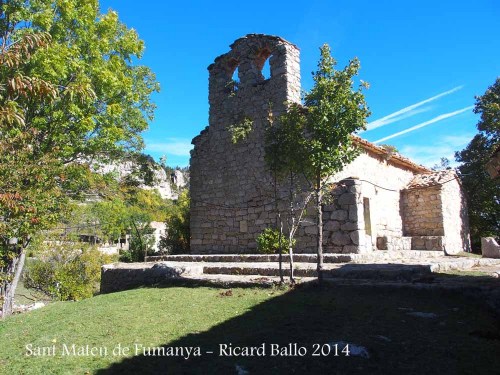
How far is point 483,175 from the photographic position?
67.3 ft

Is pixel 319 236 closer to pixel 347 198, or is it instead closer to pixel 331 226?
pixel 347 198

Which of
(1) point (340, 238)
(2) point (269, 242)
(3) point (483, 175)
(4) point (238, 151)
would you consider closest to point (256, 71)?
(4) point (238, 151)

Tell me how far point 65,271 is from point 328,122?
14.0m

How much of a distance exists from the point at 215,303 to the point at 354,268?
3.29 meters

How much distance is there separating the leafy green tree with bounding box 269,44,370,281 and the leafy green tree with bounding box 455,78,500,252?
15103 millimetres

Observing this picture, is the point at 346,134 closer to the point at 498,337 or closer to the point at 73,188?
the point at 498,337

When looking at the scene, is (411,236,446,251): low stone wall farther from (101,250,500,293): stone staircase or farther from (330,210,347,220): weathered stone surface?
(330,210,347,220): weathered stone surface

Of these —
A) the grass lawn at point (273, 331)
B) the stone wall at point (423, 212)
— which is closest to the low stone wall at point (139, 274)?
the grass lawn at point (273, 331)

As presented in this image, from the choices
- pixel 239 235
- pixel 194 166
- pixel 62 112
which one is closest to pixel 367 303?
pixel 239 235

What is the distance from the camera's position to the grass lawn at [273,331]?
12.4 ft

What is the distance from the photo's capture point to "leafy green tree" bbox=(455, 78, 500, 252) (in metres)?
20.0

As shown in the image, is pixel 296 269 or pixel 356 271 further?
pixel 296 269

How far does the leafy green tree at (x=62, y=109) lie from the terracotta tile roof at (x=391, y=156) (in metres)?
8.09

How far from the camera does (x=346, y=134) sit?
766 cm
